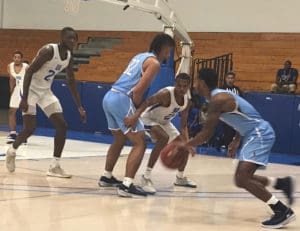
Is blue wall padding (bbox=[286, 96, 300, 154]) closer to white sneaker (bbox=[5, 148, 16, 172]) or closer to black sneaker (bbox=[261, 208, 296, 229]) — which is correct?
white sneaker (bbox=[5, 148, 16, 172])

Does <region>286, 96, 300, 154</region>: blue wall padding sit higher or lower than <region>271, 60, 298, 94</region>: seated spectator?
lower

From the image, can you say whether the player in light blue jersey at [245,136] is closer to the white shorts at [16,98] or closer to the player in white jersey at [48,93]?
the player in white jersey at [48,93]

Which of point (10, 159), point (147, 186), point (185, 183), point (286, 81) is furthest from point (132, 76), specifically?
point (286, 81)

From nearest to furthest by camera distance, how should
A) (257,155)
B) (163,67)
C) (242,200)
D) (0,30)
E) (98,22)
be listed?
(257,155), (242,200), (163,67), (98,22), (0,30)

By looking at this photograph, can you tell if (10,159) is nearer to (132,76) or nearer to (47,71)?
(47,71)

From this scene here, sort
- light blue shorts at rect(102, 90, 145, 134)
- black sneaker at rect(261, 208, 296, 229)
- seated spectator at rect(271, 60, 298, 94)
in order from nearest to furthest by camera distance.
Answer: black sneaker at rect(261, 208, 296, 229) → light blue shorts at rect(102, 90, 145, 134) → seated spectator at rect(271, 60, 298, 94)

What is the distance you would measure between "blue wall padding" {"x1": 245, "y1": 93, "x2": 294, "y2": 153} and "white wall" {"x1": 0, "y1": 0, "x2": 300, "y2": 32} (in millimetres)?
4321

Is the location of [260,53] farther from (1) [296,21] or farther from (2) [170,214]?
(2) [170,214]

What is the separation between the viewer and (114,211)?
216 inches

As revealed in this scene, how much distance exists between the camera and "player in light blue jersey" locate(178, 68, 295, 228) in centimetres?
520

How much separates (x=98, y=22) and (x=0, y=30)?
4.06m

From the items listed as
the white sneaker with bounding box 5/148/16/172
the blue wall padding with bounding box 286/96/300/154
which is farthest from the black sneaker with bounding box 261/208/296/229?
the blue wall padding with bounding box 286/96/300/154

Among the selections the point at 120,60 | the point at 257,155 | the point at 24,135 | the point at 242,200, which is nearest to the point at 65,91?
the point at 120,60

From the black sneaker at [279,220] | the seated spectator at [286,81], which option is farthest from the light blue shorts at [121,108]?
the seated spectator at [286,81]
